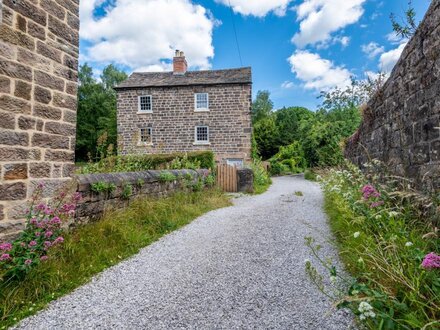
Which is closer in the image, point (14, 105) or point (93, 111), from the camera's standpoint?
point (14, 105)

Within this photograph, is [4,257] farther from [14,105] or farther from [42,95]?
[42,95]

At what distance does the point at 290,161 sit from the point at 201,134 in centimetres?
1231

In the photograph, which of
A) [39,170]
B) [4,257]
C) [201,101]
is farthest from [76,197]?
[201,101]

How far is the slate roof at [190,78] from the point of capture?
1856 cm

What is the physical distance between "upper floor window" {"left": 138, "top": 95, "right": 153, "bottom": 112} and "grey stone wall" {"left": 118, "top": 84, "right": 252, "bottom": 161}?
230 mm

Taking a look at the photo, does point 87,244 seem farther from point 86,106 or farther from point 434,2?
point 86,106

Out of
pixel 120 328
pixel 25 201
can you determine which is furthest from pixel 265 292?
pixel 25 201

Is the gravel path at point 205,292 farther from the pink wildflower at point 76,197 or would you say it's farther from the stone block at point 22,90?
the stone block at point 22,90

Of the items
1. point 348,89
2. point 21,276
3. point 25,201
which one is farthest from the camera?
point 348,89

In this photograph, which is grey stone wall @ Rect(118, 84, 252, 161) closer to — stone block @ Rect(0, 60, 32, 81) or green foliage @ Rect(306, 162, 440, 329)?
green foliage @ Rect(306, 162, 440, 329)

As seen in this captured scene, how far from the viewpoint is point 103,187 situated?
4.57m

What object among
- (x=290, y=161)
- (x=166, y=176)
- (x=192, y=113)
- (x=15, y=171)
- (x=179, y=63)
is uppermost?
(x=179, y=63)

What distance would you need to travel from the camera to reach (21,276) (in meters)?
2.76

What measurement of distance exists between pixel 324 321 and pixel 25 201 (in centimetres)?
349
